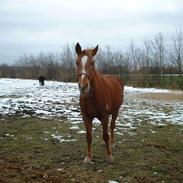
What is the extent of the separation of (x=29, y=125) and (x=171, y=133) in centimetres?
393

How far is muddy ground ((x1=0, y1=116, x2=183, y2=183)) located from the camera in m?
5.75

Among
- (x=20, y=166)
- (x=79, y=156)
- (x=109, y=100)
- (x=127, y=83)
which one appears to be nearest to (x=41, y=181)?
(x=20, y=166)

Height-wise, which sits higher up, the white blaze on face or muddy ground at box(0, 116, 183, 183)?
the white blaze on face

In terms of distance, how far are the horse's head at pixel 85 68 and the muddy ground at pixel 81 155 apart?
140 centimetres

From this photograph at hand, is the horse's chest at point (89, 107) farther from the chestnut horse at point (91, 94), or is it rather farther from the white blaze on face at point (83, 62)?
the white blaze on face at point (83, 62)

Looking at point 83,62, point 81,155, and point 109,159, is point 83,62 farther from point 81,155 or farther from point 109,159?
point 81,155

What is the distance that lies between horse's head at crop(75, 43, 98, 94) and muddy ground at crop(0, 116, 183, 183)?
4.58 ft

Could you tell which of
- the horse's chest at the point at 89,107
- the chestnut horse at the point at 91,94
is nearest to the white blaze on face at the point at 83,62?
the chestnut horse at the point at 91,94

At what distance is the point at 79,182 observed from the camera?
5.48 m

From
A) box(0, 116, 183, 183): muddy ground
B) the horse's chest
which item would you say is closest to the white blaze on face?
the horse's chest

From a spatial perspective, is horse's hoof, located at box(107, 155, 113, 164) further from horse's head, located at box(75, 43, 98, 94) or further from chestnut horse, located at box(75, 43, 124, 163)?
horse's head, located at box(75, 43, 98, 94)

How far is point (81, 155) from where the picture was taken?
7156 mm

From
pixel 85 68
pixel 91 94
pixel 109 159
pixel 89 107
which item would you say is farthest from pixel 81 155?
pixel 85 68

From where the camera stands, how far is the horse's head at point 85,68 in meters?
5.87
